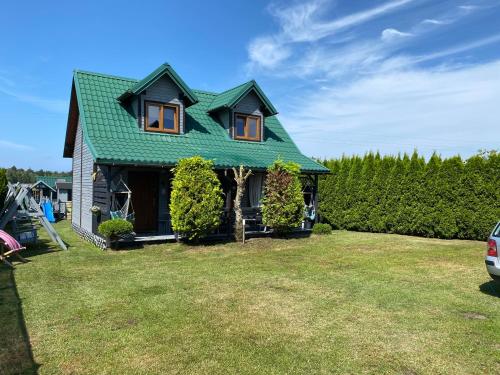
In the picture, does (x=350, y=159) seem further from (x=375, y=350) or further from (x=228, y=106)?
(x=375, y=350)

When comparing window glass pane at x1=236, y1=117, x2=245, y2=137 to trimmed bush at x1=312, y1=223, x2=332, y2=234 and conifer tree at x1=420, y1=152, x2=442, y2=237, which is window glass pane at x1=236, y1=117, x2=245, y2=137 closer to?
trimmed bush at x1=312, y1=223, x2=332, y2=234

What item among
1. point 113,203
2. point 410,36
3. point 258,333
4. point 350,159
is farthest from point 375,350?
point 350,159

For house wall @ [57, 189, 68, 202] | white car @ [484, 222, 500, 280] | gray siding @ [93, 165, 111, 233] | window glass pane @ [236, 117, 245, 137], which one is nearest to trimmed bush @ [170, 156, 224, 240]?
gray siding @ [93, 165, 111, 233]

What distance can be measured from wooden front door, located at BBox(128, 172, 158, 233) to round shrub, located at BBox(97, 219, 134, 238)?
122 inches

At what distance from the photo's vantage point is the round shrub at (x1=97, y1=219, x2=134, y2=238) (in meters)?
11.2

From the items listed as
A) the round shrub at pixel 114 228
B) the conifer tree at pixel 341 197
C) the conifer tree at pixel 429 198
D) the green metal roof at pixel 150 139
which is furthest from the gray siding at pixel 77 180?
the conifer tree at pixel 429 198

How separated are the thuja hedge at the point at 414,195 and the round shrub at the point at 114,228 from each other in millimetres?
10932

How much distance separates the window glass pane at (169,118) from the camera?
14.9 m

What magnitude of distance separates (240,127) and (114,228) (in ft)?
25.7

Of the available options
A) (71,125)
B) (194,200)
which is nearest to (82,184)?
(71,125)

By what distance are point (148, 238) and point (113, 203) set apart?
1.77 metres

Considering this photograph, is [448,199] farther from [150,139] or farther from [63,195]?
[63,195]

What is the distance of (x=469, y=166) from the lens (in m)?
14.5

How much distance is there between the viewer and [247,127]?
55.8 ft
